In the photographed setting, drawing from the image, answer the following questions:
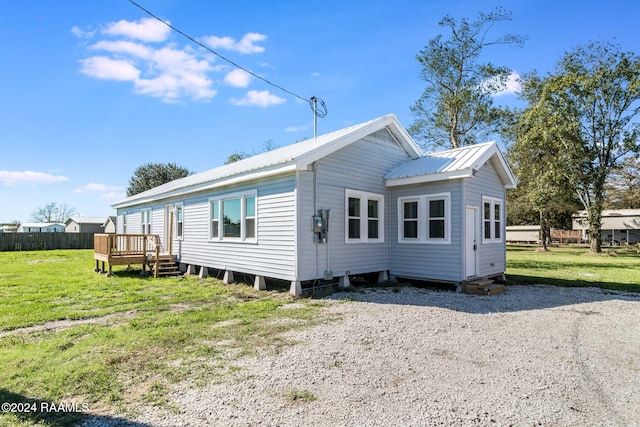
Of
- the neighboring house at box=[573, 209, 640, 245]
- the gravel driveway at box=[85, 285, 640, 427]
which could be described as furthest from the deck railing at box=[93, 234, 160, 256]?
the neighboring house at box=[573, 209, 640, 245]

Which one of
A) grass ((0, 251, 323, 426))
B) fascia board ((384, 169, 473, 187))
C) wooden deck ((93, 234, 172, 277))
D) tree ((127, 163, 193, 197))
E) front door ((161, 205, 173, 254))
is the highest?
tree ((127, 163, 193, 197))

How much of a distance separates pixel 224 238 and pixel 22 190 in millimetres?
75648

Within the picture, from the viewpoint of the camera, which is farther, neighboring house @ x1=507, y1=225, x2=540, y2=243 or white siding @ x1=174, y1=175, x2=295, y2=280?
neighboring house @ x1=507, y1=225, x2=540, y2=243

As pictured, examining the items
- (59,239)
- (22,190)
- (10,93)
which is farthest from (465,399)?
(22,190)

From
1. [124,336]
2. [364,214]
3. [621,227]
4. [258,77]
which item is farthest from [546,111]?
[124,336]

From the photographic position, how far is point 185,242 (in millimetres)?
12914

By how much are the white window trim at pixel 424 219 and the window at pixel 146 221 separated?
1158 centimetres

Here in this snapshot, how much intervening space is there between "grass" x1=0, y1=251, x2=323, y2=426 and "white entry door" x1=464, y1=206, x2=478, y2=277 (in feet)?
Result: 14.0

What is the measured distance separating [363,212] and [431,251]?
2064mm

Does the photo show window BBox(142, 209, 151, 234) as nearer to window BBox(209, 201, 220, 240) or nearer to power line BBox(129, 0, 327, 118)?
window BBox(209, 201, 220, 240)

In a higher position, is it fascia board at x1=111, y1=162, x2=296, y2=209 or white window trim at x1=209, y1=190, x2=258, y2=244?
fascia board at x1=111, y1=162, x2=296, y2=209

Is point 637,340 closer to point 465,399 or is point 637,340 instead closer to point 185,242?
point 465,399

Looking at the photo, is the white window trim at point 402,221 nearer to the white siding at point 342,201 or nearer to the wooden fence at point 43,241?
the white siding at point 342,201

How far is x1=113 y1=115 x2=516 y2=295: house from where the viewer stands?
8.46 meters
